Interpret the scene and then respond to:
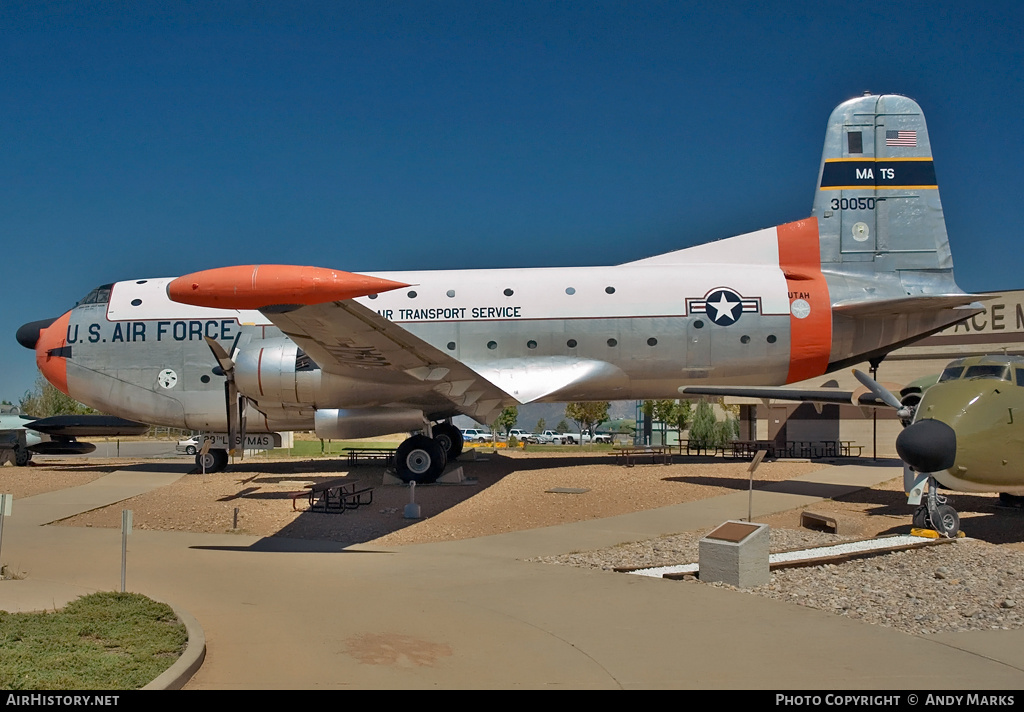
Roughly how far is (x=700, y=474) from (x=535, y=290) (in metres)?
5.84

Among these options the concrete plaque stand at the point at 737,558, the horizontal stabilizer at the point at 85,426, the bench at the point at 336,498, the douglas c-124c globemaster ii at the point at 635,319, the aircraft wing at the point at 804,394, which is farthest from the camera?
the horizontal stabilizer at the point at 85,426

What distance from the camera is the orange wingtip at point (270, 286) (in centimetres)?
933

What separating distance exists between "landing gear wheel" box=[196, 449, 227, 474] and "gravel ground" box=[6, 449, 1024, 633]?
831 mm

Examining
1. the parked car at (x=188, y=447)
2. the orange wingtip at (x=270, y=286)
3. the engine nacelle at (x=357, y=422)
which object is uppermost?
the orange wingtip at (x=270, y=286)

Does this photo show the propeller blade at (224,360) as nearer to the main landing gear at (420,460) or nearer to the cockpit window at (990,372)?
the main landing gear at (420,460)

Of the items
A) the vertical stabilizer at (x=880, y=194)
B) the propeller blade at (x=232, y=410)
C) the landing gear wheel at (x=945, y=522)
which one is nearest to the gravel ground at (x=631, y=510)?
the landing gear wheel at (x=945, y=522)

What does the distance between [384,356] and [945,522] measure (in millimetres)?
9193

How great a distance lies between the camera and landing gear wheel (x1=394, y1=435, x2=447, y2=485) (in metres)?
15.9

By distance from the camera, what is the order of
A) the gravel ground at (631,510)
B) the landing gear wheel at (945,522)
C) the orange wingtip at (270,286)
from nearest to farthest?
the gravel ground at (631,510), the orange wingtip at (270,286), the landing gear wheel at (945,522)

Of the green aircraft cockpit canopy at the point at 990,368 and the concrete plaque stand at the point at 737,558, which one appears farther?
the green aircraft cockpit canopy at the point at 990,368

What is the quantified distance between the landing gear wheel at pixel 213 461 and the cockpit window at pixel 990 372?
56.3ft

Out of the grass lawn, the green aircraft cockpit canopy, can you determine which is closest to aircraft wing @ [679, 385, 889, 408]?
the green aircraft cockpit canopy

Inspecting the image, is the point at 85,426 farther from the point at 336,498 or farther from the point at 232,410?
the point at 336,498

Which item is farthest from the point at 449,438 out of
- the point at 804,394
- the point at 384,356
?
the point at 804,394
